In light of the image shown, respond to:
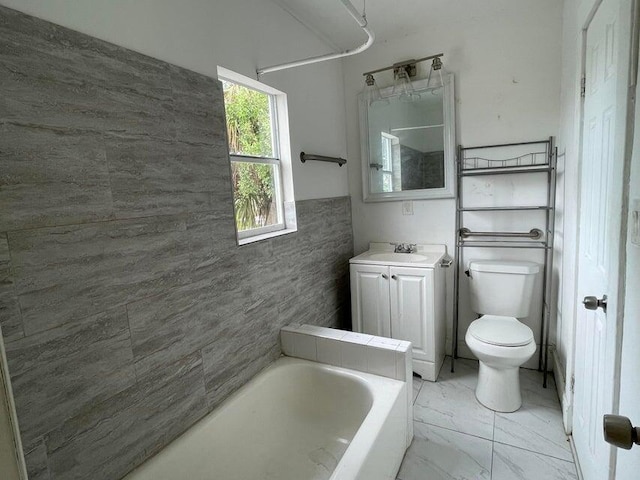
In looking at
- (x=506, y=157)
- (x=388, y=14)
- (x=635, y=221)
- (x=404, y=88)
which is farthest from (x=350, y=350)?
(x=388, y=14)

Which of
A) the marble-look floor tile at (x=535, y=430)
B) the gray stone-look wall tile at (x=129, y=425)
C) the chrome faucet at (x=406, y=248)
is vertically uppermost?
the chrome faucet at (x=406, y=248)

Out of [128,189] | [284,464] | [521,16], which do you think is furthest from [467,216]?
[128,189]

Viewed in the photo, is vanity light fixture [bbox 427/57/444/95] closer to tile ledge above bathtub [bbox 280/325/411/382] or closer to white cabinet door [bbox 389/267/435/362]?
white cabinet door [bbox 389/267/435/362]

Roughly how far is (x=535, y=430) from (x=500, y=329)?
55 centimetres

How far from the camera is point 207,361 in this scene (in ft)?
5.01

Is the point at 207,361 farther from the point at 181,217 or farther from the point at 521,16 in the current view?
the point at 521,16

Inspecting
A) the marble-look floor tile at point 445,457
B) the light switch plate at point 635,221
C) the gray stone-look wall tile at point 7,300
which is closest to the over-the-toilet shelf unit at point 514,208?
the marble-look floor tile at point 445,457

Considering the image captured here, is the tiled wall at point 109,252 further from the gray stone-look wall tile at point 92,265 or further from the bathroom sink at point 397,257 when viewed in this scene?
the bathroom sink at point 397,257

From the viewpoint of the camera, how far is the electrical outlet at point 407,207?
8.93 feet

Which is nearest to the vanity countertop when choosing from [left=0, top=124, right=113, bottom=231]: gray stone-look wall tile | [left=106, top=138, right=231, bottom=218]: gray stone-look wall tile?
[left=106, top=138, right=231, bottom=218]: gray stone-look wall tile

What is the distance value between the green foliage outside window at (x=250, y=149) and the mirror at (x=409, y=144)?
1016mm

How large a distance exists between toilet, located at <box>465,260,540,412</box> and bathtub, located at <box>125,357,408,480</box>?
2.23 ft

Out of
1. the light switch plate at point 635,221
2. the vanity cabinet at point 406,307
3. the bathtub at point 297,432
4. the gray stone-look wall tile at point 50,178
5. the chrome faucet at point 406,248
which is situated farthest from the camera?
the chrome faucet at point 406,248

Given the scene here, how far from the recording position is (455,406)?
2.13m
